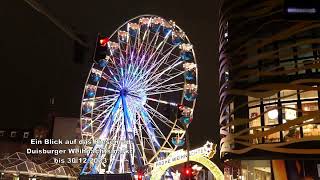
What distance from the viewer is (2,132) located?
85.6m

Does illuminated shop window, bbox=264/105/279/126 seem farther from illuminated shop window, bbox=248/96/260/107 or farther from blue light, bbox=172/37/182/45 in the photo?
blue light, bbox=172/37/182/45

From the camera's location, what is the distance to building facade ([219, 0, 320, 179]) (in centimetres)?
3319

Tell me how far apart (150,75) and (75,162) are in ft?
108

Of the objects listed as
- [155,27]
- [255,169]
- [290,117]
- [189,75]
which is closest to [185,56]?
[189,75]

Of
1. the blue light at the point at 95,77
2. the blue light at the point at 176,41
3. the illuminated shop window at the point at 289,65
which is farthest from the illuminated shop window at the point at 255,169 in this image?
the blue light at the point at 95,77

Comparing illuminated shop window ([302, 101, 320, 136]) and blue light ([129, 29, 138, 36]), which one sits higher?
blue light ([129, 29, 138, 36])

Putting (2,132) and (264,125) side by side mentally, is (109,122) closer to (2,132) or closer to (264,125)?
(264,125)

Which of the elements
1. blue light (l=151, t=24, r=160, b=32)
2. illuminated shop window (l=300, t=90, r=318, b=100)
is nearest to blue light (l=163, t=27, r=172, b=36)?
blue light (l=151, t=24, r=160, b=32)

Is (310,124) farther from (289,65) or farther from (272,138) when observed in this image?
(289,65)

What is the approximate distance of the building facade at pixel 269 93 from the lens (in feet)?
109

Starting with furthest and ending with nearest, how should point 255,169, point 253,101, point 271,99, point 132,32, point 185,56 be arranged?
point 132,32 → point 185,56 → point 255,169 → point 253,101 → point 271,99

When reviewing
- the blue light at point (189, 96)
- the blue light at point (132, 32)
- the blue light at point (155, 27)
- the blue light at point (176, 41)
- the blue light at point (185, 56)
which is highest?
the blue light at point (155, 27)

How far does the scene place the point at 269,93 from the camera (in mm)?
34844

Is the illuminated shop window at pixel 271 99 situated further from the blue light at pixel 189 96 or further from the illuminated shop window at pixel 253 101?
the blue light at pixel 189 96
